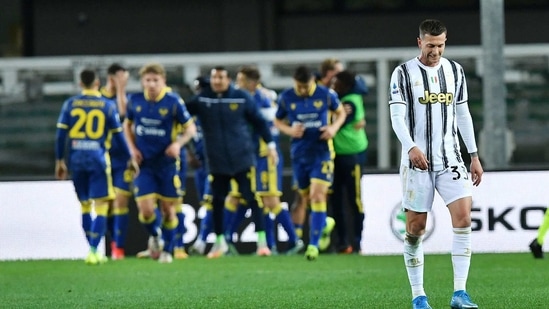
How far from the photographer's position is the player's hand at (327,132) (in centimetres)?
1706

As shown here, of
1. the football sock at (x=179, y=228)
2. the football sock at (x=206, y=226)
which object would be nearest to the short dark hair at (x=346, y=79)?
the football sock at (x=206, y=226)

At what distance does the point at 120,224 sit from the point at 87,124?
1.73m

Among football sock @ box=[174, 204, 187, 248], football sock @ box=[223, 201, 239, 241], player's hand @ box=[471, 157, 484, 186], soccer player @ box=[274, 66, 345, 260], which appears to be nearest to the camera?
player's hand @ box=[471, 157, 484, 186]

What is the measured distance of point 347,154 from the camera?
18.0 metres

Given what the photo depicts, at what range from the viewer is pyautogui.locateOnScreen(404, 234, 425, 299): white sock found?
34.9 ft

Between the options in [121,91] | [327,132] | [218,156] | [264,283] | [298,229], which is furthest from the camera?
[298,229]

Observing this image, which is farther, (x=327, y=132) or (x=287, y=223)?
(x=287, y=223)

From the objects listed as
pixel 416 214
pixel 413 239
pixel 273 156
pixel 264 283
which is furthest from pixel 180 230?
pixel 416 214

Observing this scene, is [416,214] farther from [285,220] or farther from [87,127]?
[285,220]

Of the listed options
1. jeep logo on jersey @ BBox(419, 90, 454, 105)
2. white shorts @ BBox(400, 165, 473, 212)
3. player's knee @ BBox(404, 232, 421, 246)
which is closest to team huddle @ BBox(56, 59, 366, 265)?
player's knee @ BBox(404, 232, 421, 246)

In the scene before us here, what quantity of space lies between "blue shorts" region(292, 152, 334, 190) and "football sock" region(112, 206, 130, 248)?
206cm

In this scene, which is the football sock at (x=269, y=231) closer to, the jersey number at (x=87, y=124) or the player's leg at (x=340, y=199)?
the player's leg at (x=340, y=199)

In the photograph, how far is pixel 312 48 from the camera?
28375 mm

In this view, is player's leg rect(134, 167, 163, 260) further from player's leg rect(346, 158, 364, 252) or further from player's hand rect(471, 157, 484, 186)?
player's hand rect(471, 157, 484, 186)
